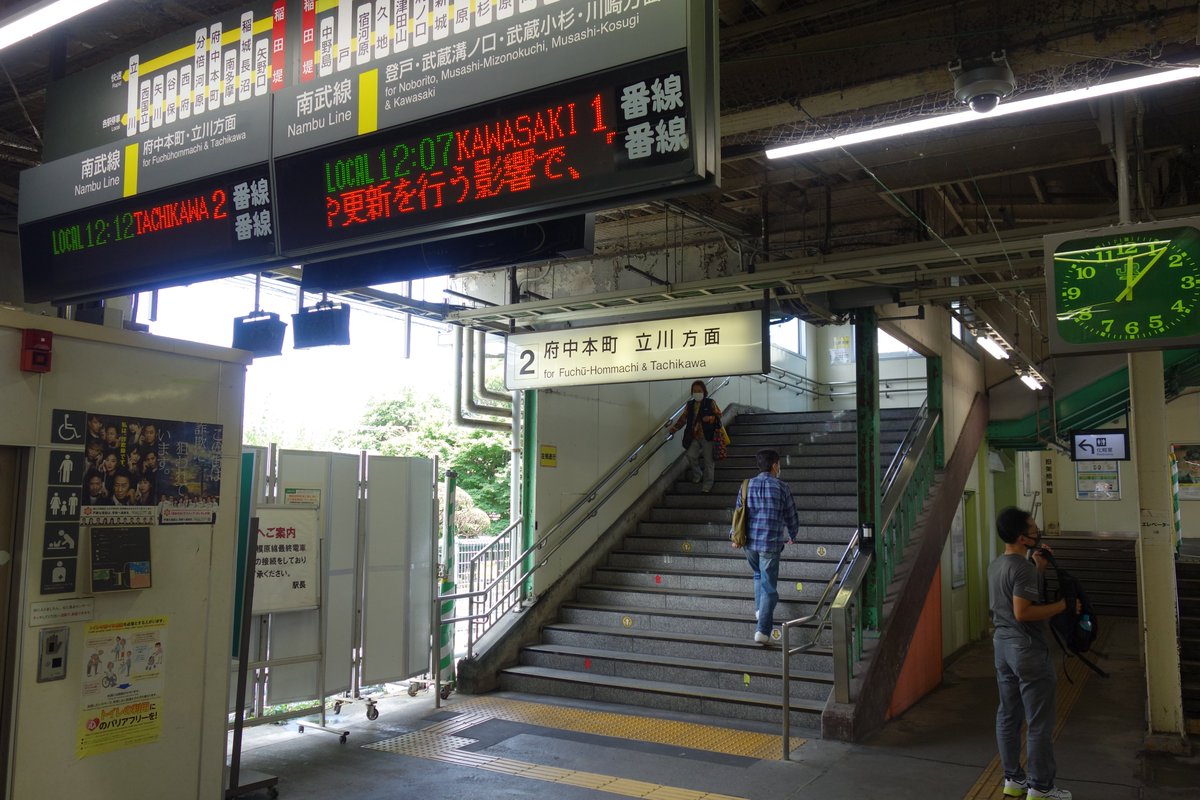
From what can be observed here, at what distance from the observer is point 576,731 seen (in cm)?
691

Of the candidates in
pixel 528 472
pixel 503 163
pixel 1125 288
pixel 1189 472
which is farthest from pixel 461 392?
pixel 1189 472

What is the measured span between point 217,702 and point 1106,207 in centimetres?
880

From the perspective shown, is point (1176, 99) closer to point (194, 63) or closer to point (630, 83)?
point (630, 83)

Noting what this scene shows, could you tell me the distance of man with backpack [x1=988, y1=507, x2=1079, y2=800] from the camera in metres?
4.99

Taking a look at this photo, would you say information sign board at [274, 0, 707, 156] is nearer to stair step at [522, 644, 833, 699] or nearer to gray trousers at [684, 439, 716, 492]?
stair step at [522, 644, 833, 699]

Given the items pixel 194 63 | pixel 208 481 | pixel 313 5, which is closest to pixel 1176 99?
pixel 313 5

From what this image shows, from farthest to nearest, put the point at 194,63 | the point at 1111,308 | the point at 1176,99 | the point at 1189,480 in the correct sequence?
the point at 1189,480
the point at 1176,99
the point at 1111,308
the point at 194,63

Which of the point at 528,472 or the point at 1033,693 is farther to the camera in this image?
the point at 528,472

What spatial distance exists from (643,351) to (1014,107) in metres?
3.60

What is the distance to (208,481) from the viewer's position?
4.55 m

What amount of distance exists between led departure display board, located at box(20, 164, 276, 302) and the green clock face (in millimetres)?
4238

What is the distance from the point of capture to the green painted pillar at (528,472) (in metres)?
9.14

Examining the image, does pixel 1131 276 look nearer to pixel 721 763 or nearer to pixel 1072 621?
pixel 1072 621

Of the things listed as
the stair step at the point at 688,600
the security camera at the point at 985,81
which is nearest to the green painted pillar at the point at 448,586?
the stair step at the point at 688,600
